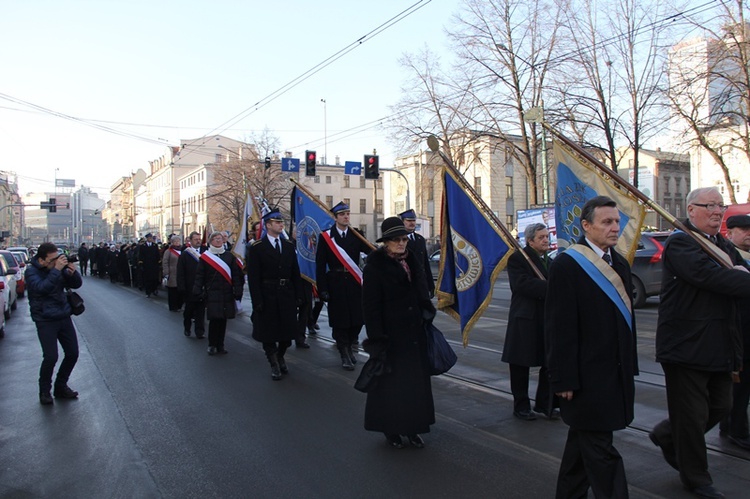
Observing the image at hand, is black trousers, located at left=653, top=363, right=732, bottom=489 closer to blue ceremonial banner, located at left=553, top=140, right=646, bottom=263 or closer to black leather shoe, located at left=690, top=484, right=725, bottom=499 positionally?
black leather shoe, located at left=690, top=484, right=725, bottom=499

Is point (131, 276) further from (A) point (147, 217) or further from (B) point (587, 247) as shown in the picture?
(A) point (147, 217)

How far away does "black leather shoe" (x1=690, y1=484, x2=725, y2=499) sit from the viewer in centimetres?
390

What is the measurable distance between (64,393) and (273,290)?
2684 millimetres

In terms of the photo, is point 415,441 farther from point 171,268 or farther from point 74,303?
point 171,268

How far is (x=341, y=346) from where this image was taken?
8477mm

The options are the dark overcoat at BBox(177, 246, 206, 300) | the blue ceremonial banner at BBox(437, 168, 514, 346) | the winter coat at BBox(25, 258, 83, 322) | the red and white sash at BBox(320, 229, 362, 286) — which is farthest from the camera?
the dark overcoat at BBox(177, 246, 206, 300)

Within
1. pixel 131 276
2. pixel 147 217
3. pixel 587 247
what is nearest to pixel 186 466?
pixel 587 247

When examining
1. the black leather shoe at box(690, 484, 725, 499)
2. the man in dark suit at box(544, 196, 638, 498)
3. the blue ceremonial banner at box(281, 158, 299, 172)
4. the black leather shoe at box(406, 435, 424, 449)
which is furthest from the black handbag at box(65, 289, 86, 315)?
the blue ceremonial banner at box(281, 158, 299, 172)

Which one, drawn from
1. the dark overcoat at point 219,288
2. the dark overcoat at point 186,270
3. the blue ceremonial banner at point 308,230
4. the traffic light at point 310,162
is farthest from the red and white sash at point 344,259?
the traffic light at point 310,162

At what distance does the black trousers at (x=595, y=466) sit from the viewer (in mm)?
3398

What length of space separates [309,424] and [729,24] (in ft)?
83.0

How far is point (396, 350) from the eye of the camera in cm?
511

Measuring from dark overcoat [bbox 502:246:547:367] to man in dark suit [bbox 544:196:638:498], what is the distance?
6.55ft

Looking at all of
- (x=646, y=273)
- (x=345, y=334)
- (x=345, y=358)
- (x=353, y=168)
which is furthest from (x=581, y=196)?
(x=353, y=168)
